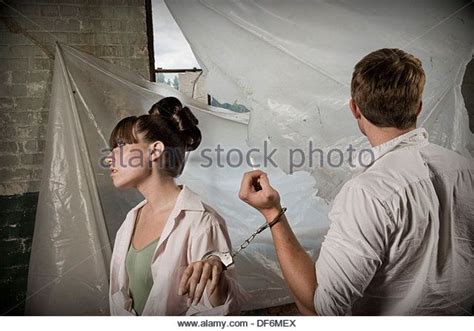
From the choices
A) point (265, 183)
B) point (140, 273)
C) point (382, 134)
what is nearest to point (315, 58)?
point (382, 134)

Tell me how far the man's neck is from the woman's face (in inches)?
31.0

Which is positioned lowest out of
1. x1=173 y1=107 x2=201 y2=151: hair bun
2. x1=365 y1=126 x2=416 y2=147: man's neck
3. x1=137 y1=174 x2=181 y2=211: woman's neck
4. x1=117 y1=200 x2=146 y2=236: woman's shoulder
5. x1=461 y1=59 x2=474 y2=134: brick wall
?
x1=117 y1=200 x2=146 y2=236: woman's shoulder

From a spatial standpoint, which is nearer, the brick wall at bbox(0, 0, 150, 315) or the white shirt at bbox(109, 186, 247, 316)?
the white shirt at bbox(109, 186, 247, 316)

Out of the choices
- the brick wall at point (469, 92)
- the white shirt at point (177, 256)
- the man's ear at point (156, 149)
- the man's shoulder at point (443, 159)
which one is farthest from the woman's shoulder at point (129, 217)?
the brick wall at point (469, 92)

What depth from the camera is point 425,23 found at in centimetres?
159

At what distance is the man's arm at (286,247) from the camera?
4.66 feet

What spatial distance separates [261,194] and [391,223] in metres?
0.44

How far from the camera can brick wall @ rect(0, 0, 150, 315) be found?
1621mm

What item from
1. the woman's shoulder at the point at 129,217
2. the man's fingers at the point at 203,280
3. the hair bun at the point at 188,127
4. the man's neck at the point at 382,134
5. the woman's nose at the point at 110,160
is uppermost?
the hair bun at the point at 188,127

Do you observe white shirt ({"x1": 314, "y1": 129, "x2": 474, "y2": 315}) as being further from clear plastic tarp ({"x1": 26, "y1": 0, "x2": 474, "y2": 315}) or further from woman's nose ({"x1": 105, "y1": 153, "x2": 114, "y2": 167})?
woman's nose ({"x1": 105, "y1": 153, "x2": 114, "y2": 167})

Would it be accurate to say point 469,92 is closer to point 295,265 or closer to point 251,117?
point 251,117

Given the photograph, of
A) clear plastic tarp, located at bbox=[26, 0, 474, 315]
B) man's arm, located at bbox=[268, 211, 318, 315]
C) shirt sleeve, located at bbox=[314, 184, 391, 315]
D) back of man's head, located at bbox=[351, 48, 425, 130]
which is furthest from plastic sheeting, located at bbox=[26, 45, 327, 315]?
back of man's head, located at bbox=[351, 48, 425, 130]

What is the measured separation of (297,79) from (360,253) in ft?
2.19

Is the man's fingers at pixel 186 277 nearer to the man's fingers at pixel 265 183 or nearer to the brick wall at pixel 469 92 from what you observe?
the man's fingers at pixel 265 183
